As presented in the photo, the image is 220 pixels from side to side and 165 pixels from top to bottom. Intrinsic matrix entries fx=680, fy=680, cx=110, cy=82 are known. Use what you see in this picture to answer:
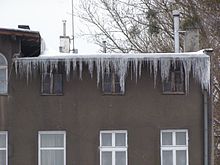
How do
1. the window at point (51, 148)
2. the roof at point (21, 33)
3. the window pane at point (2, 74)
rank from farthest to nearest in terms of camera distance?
the window at point (51, 148)
the window pane at point (2, 74)
the roof at point (21, 33)

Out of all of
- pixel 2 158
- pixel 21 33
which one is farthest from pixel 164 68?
pixel 2 158

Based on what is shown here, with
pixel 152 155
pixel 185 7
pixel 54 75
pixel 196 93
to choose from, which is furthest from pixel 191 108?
pixel 185 7

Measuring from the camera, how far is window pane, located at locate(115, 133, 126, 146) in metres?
23.1

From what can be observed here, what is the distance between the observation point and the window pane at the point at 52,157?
22.9 metres

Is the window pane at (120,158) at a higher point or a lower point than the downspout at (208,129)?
lower

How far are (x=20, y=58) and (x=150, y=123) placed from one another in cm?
491

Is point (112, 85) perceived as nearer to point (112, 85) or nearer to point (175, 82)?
point (112, 85)

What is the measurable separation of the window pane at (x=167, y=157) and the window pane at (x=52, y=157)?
3.47m

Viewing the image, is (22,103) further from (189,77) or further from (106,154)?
(189,77)

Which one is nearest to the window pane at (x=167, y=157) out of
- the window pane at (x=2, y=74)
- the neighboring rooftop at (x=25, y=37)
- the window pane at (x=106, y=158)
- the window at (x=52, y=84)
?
the window pane at (x=106, y=158)

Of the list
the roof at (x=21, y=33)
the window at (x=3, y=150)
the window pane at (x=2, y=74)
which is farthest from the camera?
the window pane at (x=2, y=74)

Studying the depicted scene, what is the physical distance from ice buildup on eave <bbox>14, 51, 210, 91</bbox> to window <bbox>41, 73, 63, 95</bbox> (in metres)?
0.27

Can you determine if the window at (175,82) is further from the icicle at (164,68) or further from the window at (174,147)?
the window at (174,147)

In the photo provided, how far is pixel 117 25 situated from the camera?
3775cm
